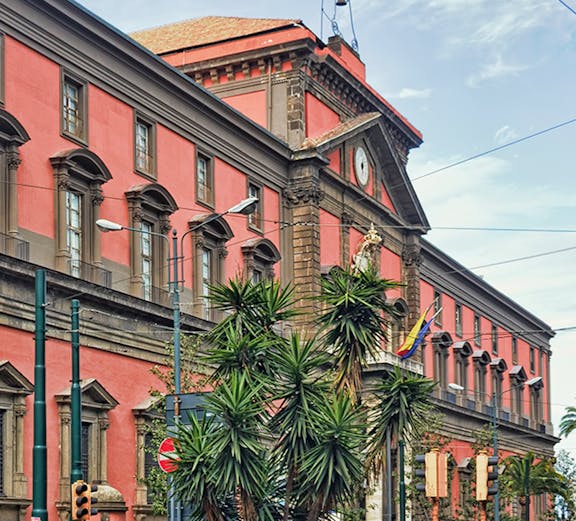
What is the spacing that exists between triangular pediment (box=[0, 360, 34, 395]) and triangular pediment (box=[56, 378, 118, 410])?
143cm

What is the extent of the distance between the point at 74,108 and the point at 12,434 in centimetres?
927

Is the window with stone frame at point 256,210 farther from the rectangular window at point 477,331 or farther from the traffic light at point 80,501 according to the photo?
the rectangular window at point 477,331

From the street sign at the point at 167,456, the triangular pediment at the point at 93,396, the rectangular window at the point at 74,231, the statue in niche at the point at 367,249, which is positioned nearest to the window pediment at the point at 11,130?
the rectangular window at the point at 74,231

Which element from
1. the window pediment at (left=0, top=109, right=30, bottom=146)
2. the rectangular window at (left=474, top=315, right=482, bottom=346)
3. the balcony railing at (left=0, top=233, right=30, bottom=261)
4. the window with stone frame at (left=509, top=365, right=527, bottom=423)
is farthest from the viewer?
the window with stone frame at (left=509, top=365, right=527, bottom=423)

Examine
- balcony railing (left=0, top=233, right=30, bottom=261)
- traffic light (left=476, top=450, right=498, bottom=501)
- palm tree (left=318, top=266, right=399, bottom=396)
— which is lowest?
traffic light (left=476, top=450, right=498, bottom=501)

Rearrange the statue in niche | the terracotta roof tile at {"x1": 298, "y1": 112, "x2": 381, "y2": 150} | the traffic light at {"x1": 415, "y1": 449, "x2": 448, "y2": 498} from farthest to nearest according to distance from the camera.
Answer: the statue in niche → the terracotta roof tile at {"x1": 298, "y1": 112, "x2": 381, "y2": 150} → the traffic light at {"x1": 415, "y1": 449, "x2": 448, "y2": 498}

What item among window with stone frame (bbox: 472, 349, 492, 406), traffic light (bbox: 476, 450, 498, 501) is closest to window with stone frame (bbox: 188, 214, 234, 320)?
traffic light (bbox: 476, 450, 498, 501)

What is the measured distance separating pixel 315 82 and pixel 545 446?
43.1m

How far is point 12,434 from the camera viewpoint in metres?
32.4

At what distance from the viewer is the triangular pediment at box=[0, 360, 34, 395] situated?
32.0 meters

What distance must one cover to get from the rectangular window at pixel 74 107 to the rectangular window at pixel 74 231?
1.66 m

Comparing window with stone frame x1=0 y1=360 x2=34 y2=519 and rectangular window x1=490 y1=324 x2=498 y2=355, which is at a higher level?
rectangular window x1=490 y1=324 x2=498 y2=355

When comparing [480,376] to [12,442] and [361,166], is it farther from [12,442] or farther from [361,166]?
[12,442]

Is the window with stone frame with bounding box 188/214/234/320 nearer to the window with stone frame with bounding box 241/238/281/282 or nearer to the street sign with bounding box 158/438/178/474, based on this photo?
the window with stone frame with bounding box 241/238/281/282
